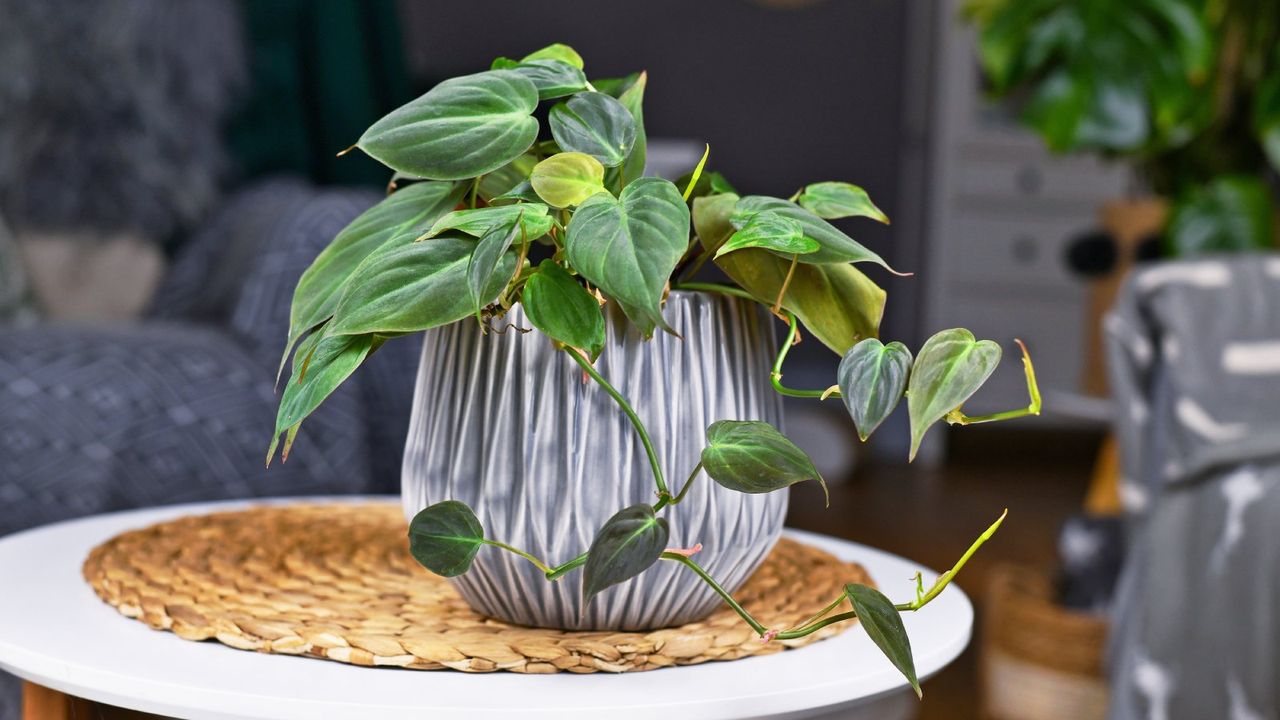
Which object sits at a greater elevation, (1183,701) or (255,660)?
(255,660)

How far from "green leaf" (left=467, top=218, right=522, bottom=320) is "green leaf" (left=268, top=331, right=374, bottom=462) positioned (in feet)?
0.16

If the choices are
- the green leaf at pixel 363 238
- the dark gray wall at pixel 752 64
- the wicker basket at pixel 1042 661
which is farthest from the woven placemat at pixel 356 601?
the dark gray wall at pixel 752 64

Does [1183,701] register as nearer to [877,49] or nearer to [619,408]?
[619,408]

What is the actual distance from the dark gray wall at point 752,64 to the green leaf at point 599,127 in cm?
336

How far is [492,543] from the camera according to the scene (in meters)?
0.44

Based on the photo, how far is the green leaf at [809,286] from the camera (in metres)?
0.47

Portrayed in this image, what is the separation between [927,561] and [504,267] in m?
2.00

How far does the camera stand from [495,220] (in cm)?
42

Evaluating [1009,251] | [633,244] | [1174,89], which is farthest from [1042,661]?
[1009,251]

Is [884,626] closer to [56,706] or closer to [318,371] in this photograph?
[318,371]

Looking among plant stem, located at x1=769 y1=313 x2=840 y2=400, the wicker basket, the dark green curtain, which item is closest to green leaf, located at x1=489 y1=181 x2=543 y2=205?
plant stem, located at x1=769 y1=313 x2=840 y2=400

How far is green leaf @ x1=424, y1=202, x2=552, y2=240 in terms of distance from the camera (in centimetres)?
42

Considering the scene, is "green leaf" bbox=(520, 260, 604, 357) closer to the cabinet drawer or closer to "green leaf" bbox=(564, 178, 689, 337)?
"green leaf" bbox=(564, 178, 689, 337)

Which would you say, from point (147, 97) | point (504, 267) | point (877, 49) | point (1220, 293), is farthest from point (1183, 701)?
point (877, 49)
